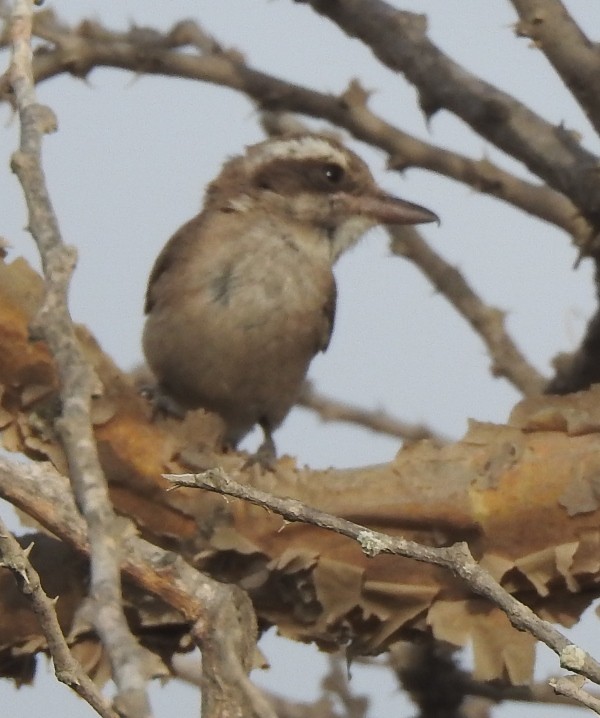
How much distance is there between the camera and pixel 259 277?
3.93 meters

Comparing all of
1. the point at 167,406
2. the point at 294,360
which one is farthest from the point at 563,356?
the point at 167,406

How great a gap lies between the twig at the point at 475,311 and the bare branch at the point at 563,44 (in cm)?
100

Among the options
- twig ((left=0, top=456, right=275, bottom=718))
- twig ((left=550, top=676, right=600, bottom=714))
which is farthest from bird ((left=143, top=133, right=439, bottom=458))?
twig ((left=550, top=676, right=600, bottom=714))

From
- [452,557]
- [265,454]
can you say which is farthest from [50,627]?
[265,454]

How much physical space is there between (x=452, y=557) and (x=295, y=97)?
247 centimetres

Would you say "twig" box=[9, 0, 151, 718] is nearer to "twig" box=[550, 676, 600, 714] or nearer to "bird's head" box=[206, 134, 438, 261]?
"twig" box=[550, 676, 600, 714]

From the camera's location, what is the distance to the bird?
3.91 m

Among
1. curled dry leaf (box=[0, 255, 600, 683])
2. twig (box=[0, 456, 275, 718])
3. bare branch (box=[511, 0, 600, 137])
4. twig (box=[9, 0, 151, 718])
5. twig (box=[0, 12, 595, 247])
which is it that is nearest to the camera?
twig (box=[9, 0, 151, 718])

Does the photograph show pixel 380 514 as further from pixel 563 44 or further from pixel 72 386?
pixel 563 44

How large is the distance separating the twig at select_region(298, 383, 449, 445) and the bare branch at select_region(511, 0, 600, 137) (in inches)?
49.6

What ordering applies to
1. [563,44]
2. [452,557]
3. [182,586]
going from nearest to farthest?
[452,557], [182,586], [563,44]

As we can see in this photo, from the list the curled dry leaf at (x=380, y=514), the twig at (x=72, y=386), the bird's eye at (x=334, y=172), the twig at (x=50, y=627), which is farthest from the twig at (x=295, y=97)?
the twig at (x=50, y=627)

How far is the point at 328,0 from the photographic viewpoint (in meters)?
3.66

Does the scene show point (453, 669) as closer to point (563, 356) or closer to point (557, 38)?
point (563, 356)
